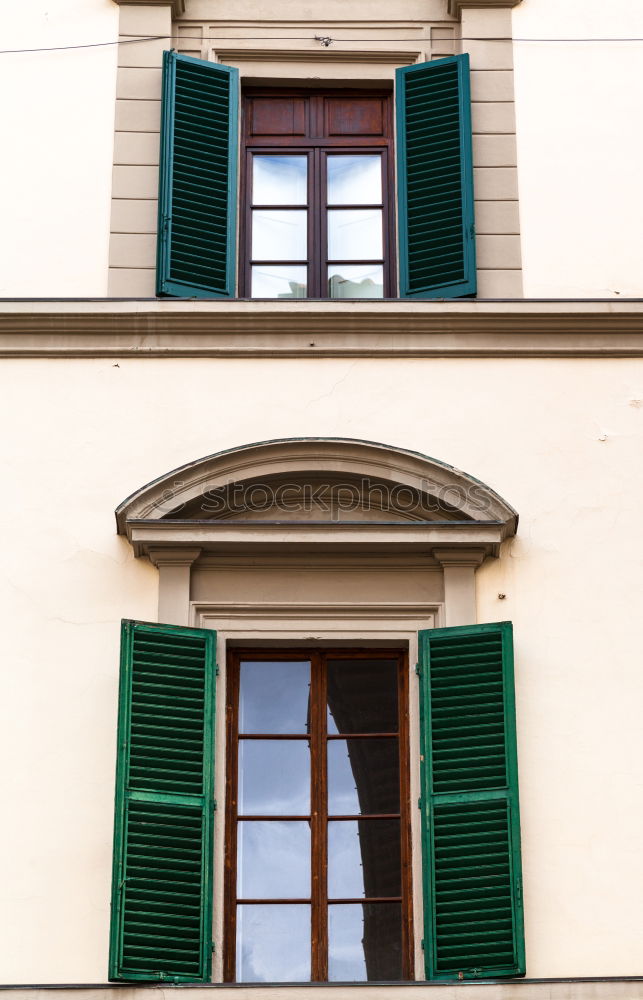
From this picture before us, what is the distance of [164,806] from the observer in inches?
413

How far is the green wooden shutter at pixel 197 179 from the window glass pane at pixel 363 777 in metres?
2.76

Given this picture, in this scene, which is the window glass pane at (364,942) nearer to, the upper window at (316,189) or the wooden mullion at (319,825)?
the wooden mullion at (319,825)

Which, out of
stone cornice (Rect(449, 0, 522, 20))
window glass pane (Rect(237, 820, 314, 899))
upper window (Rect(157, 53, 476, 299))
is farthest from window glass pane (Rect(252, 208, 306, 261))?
window glass pane (Rect(237, 820, 314, 899))

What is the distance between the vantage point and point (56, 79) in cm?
1263

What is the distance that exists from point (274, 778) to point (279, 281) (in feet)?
10.1

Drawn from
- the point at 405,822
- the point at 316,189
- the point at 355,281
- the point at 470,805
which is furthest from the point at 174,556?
the point at 316,189

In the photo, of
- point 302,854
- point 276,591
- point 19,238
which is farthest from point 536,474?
point 19,238

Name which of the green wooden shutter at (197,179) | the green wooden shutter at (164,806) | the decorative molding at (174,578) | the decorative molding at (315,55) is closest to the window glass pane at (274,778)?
the green wooden shutter at (164,806)

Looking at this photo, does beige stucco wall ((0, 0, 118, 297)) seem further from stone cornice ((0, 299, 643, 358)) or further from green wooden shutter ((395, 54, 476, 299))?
green wooden shutter ((395, 54, 476, 299))

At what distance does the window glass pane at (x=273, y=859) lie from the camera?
35.3 ft

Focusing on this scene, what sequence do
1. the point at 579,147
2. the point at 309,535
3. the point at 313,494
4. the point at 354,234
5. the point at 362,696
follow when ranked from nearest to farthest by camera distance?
the point at 309,535 < the point at 362,696 < the point at 313,494 < the point at 579,147 < the point at 354,234

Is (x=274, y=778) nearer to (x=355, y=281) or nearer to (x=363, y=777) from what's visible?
(x=363, y=777)

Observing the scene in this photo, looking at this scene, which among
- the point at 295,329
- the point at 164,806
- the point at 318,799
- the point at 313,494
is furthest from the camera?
the point at 295,329

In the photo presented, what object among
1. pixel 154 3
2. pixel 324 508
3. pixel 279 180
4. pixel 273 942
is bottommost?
pixel 273 942
